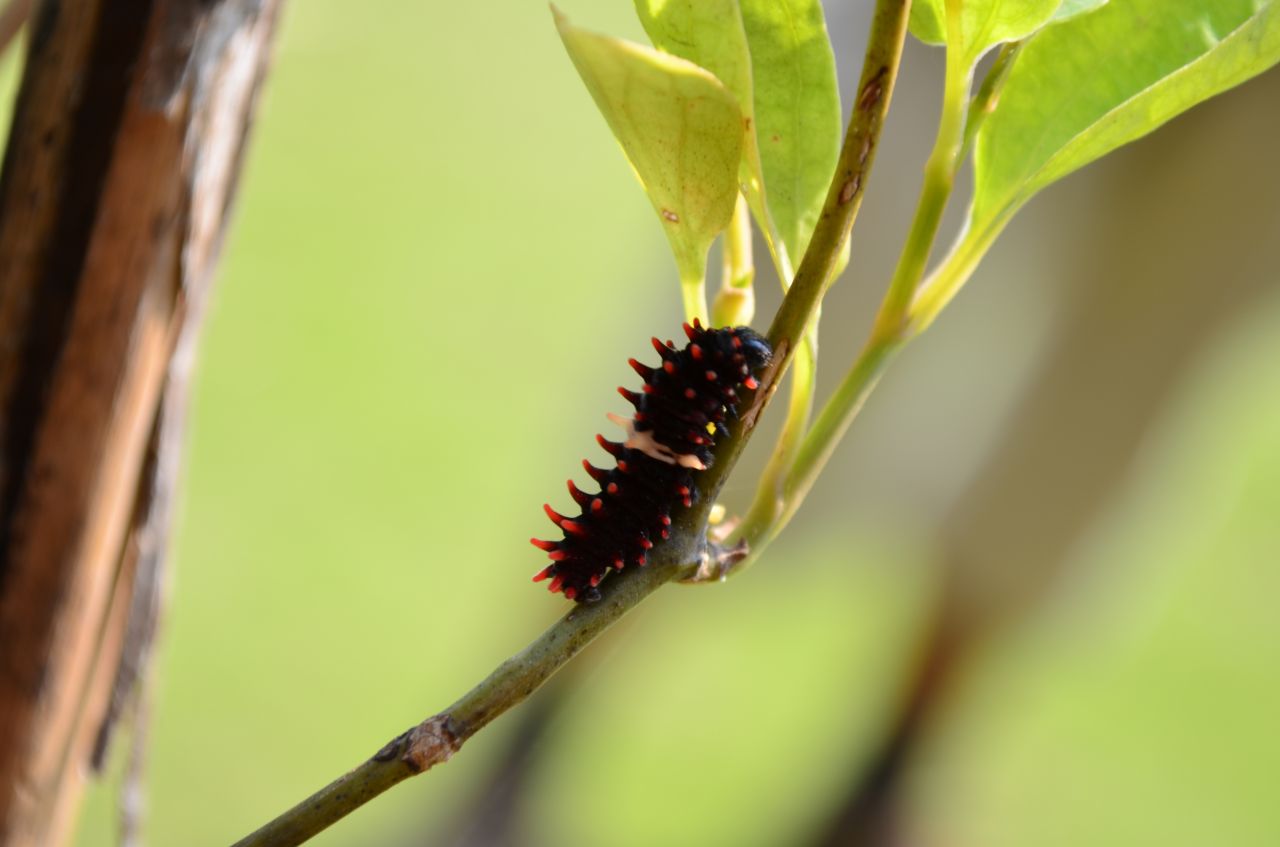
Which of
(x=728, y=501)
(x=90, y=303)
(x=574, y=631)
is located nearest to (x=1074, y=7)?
(x=574, y=631)

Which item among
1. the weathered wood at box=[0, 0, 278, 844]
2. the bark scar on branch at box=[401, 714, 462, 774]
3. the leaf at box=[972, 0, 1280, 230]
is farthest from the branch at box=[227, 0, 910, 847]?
the weathered wood at box=[0, 0, 278, 844]

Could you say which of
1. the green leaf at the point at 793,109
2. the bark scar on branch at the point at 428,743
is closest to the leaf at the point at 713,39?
the green leaf at the point at 793,109

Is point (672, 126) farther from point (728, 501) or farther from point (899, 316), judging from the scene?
point (728, 501)

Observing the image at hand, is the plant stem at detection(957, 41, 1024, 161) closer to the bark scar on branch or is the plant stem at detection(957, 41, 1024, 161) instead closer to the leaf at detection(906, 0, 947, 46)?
the leaf at detection(906, 0, 947, 46)

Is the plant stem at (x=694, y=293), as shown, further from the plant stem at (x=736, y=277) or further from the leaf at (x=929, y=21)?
the leaf at (x=929, y=21)

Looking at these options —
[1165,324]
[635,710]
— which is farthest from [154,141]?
[635,710]
